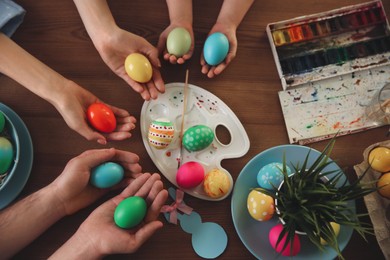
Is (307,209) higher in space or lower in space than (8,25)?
lower

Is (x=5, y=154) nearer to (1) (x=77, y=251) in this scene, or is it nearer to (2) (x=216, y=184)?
(1) (x=77, y=251)

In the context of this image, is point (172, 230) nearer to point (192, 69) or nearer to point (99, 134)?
point (99, 134)

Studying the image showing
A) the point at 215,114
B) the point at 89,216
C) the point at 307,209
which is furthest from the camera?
the point at 215,114

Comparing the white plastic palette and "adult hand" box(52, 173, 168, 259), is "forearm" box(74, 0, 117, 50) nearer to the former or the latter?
the white plastic palette

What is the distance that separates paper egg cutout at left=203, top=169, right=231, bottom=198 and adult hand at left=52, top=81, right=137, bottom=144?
0.24 meters

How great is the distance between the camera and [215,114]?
0.90m

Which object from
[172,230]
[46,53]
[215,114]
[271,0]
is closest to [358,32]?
[271,0]

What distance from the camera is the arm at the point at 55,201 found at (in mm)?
770

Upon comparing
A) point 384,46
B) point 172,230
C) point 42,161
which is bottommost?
point 172,230

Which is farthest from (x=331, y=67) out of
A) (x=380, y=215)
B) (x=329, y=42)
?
(x=380, y=215)

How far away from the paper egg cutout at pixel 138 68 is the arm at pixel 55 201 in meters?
0.20

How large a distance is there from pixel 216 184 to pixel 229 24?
17.9 inches

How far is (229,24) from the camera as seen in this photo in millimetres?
914

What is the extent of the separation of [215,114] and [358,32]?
497 millimetres
